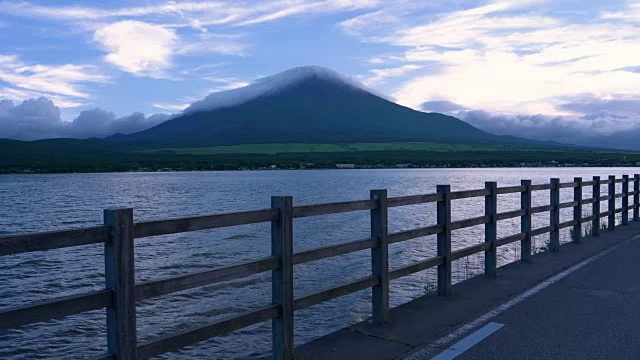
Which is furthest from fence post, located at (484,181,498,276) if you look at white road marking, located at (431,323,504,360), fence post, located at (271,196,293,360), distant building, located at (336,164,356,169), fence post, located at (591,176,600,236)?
distant building, located at (336,164,356,169)

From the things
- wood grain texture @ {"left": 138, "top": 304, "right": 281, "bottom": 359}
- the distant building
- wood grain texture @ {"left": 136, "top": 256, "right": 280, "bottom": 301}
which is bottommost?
the distant building

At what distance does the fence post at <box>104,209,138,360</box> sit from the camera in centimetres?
451

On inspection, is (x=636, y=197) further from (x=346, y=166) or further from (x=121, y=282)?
(x=346, y=166)

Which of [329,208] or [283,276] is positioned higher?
[329,208]

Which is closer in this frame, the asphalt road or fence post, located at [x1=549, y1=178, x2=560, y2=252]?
the asphalt road

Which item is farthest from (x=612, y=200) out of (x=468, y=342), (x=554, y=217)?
(x=468, y=342)

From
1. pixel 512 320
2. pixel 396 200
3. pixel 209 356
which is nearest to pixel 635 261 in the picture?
pixel 512 320

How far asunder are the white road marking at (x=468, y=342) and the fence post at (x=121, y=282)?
300 cm

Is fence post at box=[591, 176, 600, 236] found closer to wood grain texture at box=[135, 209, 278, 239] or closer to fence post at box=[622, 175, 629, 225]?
fence post at box=[622, 175, 629, 225]

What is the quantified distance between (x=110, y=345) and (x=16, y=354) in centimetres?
662

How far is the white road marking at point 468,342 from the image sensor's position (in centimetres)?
617

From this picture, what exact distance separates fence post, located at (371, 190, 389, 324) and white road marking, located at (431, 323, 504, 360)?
1.10m

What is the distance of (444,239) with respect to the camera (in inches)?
348

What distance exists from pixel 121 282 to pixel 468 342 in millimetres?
3786
